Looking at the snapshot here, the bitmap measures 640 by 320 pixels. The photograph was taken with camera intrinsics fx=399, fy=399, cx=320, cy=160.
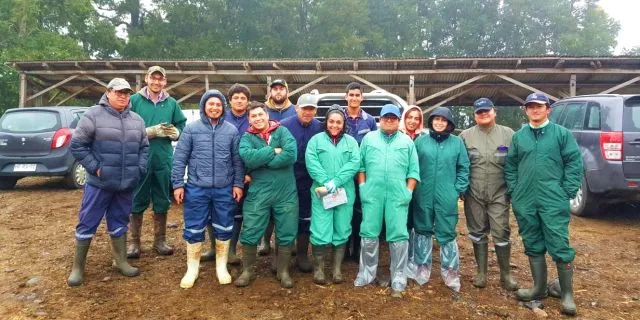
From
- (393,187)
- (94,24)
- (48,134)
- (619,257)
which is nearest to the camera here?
(393,187)

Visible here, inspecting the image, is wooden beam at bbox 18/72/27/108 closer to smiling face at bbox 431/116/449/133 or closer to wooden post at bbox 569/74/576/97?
smiling face at bbox 431/116/449/133

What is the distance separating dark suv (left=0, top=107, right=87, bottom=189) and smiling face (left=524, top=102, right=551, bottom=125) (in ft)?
25.4

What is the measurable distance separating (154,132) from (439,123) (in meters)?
2.77

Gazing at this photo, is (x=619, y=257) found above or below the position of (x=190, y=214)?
below

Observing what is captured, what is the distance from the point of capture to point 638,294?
3535 mm

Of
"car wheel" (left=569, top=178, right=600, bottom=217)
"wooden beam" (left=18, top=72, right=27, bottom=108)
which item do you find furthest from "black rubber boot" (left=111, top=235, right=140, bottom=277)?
"wooden beam" (left=18, top=72, right=27, bottom=108)

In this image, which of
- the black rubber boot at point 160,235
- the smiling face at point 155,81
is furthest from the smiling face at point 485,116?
the black rubber boot at point 160,235

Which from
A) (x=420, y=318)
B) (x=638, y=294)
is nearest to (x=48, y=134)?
(x=420, y=318)

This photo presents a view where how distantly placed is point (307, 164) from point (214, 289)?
1.35 metres

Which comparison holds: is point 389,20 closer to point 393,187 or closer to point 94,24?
point 94,24

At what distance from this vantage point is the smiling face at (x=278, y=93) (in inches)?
159

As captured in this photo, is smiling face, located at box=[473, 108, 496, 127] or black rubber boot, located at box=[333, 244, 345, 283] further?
black rubber boot, located at box=[333, 244, 345, 283]

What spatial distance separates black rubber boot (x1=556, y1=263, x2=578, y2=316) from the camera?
121 inches

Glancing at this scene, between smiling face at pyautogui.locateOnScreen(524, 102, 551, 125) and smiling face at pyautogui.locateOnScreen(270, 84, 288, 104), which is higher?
smiling face at pyautogui.locateOnScreen(270, 84, 288, 104)
